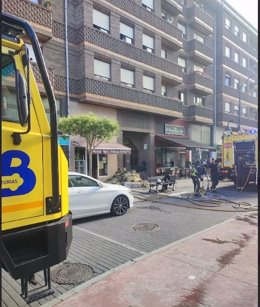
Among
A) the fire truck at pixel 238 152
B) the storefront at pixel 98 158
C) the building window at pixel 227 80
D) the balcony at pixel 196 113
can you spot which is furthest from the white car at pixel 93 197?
the building window at pixel 227 80

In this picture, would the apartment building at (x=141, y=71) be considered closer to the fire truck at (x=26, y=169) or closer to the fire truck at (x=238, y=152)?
the fire truck at (x=238, y=152)

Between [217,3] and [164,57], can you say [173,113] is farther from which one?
[217,3]

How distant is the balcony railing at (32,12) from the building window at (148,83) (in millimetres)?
8149

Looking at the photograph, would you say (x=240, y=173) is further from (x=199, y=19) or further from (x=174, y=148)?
(x=199, y=19)

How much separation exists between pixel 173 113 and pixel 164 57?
16.7 ft

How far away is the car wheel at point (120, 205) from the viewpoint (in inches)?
364

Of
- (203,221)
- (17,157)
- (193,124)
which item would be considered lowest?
(203,221)

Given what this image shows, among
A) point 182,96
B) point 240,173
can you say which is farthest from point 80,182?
point 182,96

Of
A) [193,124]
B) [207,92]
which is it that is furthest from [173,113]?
[207,92]

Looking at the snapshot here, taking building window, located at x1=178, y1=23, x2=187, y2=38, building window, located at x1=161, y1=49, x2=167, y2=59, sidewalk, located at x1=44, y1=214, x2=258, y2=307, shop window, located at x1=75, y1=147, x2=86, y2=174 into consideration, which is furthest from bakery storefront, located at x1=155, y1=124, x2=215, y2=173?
sidewalk, located at x1=44, y1=214, x2=258, y2=307

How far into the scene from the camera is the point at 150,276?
477 cm

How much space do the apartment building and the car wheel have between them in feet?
15.1

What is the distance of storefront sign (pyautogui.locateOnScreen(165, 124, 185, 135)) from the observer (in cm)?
2414

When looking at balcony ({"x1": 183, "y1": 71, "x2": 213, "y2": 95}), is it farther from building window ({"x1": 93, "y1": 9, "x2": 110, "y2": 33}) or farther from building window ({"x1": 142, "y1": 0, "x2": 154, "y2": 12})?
building window ({"x1": 93, "y1": 9, "x2": 110, "y2": 33})
